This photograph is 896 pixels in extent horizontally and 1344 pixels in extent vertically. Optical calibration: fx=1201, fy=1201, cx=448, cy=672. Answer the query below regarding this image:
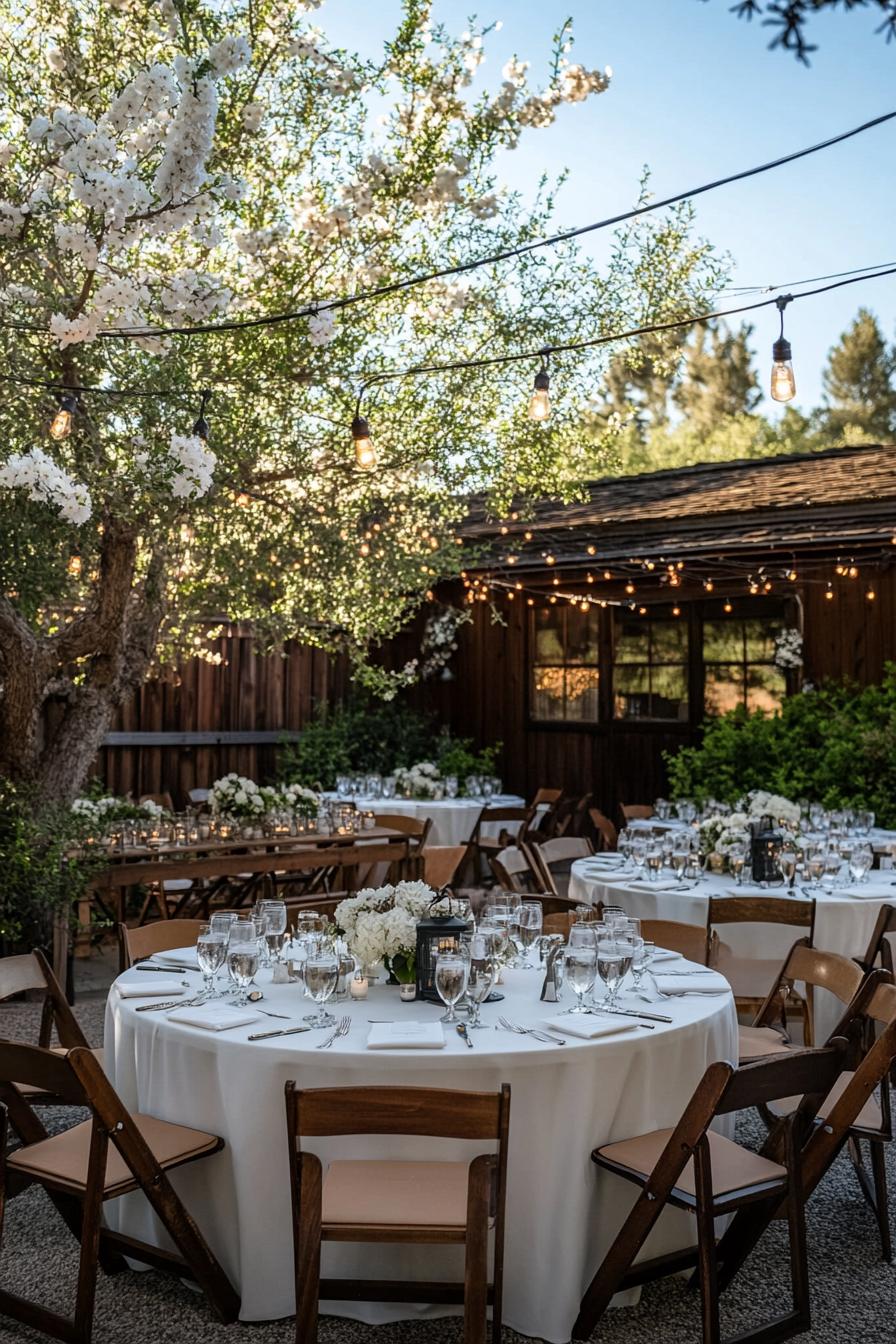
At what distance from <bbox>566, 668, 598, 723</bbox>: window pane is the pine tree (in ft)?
87.7

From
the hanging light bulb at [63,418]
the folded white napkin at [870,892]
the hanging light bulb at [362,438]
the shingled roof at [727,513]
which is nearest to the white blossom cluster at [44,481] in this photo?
the hanging light bulb at [63,418]

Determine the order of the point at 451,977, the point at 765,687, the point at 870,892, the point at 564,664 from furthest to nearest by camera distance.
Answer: the point at 564,664, the point at 765,687, the point at 870,892, the point at 451,977

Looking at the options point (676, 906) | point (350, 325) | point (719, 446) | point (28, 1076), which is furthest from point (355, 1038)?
point (719, 446)

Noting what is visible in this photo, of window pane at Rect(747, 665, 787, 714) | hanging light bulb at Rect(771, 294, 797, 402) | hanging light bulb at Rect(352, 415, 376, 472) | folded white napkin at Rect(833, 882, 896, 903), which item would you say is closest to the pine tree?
window pane at Rect(747, 665, 787, 714)

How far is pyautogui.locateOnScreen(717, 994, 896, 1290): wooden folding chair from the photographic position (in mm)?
3340

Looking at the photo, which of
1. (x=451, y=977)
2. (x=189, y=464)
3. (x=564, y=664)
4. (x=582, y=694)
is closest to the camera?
(x=451, y=977)

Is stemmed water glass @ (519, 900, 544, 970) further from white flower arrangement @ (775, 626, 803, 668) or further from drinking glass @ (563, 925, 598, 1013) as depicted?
white flower arrangement @ (775, 626, 803, 668)

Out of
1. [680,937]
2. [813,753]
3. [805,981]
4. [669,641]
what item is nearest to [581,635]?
[669,641]

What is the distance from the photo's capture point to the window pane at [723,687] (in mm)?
12336

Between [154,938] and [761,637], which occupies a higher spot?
[761,637]

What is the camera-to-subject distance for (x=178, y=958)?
444 centimetres

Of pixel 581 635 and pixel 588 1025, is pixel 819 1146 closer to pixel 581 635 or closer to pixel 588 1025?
pixel 588 1025

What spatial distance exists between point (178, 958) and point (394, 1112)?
182cm

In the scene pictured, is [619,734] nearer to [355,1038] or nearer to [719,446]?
[355,1038]
